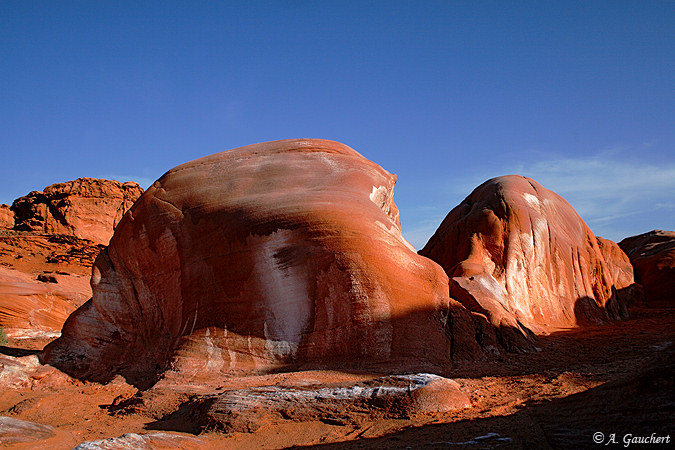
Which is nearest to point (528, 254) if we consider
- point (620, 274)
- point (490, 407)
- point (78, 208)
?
point (620, 274)

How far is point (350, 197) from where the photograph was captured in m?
8.41

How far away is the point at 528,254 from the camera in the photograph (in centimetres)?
1129

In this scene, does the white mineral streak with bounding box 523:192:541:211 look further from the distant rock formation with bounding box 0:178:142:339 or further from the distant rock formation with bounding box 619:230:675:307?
the distant rock formation with bounding box 0:178:142:339

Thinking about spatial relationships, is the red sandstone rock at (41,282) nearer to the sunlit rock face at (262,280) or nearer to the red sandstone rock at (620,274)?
the sunlit rock face at (262,280)

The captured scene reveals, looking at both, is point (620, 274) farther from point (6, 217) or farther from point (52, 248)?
point (6, 217)

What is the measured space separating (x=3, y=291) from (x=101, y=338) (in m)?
8.13

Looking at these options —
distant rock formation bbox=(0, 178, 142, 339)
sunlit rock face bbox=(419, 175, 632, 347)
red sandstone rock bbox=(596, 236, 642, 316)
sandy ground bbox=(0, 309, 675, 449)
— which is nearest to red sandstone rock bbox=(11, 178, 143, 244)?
distant rock formation bbox=(0, 178, 142, 339)

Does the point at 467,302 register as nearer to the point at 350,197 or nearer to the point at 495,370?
the point at 495,370

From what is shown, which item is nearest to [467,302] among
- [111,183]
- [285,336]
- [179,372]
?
[285,336]

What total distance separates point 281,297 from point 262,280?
38 centimetres

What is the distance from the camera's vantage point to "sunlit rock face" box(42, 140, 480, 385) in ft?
24.6

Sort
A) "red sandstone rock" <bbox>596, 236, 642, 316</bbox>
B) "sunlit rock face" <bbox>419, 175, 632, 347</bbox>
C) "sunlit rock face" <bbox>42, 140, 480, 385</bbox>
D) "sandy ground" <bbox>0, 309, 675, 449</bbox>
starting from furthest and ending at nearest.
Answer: "red sandstone rock" <bbox>596, 236, 642, 316</bbox> → "sunlit rock face" <bbox>419, 175, 632, 347</bbox> → "sunlit rock face" <bbox>42, 140, 480, 385</bbox> → "sandy ground" <bbox>0, 309, 675, 449</bbox>

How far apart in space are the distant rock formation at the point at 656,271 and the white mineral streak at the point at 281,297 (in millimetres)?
11949

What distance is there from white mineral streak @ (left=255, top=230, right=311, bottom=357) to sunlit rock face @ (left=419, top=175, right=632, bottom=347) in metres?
2.79
